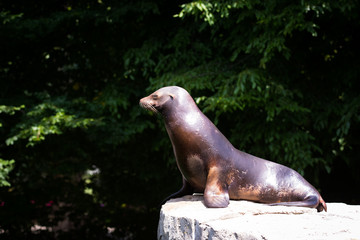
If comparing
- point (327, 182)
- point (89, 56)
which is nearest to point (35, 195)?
point (89, 56)

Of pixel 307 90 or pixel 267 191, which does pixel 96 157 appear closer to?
pixel 307 90

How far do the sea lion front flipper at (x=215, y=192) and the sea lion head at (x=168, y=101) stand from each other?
591mm

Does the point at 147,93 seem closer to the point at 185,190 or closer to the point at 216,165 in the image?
the point at 185,190

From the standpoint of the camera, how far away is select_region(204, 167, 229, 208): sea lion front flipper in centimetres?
341

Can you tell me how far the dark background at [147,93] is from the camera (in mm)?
5355

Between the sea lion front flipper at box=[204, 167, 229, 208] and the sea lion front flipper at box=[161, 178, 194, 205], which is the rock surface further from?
the sea lion front flipper at box=[161, 178, 194, 205]

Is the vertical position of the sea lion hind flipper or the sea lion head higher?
the sea lion head

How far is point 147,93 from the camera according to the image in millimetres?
6254

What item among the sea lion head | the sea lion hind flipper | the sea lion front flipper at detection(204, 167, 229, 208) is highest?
the sea lion head

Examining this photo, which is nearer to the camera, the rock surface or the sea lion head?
the rock surface

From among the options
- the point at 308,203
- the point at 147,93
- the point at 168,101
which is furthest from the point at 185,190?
the point at 147,93

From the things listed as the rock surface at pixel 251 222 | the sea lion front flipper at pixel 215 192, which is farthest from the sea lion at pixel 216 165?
the rock surface at pixel 251 222

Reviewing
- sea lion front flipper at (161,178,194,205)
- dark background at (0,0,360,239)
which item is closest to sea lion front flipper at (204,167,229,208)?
sea lion front flipper at (161,178,194,205)

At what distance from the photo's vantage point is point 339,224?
2.94m
